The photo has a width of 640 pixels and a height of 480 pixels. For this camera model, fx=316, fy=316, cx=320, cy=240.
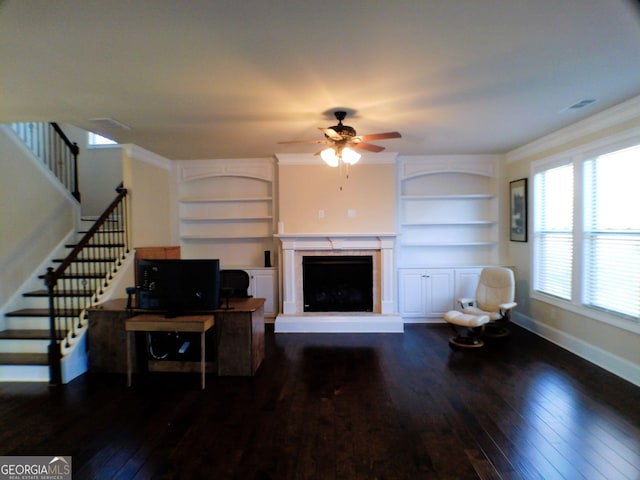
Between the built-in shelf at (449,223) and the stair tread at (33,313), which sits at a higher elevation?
the built-in shelf at (449,223)

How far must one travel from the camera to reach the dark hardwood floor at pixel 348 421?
79.0 inches

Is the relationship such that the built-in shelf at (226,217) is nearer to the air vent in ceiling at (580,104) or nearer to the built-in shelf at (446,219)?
the built-in shelf at (446,219)

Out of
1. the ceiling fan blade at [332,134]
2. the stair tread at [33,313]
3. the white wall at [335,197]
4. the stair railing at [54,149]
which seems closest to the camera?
the ceiling fan blade at [332,134]

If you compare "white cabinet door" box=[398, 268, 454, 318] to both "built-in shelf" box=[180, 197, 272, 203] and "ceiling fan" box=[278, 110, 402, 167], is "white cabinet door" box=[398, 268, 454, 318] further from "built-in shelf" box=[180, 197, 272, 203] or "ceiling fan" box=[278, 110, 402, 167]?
"built-in shelf" box=[180, 197, 272, 203]

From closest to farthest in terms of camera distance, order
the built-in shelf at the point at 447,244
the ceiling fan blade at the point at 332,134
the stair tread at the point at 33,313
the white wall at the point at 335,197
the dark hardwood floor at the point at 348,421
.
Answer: the dark hardwood floor at the point at 348,421
the ceiling fan blade at the point at 332,134
the stair tread at the point at 33,313
the white wall at the point at 335,197
the built-in shelf at the point at 447,244

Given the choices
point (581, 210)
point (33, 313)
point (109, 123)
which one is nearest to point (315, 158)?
point (109, 123)

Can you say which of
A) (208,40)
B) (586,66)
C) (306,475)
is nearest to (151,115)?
(208,40)

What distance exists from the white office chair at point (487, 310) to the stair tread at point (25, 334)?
471 cm

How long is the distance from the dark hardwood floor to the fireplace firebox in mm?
1381

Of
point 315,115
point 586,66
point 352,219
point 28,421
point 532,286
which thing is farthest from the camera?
point 352,219

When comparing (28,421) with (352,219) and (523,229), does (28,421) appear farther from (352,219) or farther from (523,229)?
(523,229)

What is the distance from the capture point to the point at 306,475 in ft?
6.32

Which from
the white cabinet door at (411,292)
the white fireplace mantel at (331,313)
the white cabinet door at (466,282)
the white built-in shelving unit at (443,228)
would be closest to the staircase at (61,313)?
the white fireplace mantel at (331,313)

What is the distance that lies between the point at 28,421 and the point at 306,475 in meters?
2.33
